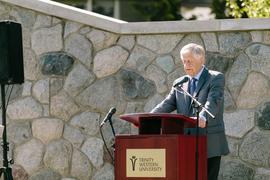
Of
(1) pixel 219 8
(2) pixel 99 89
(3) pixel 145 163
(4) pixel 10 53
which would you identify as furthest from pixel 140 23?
(1) pixel 219 8

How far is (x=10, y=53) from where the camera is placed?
10.6 metres

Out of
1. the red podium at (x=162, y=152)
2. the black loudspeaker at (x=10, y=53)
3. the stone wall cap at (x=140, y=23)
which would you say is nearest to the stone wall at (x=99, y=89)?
the stone wall cap at (x=140, y=23)

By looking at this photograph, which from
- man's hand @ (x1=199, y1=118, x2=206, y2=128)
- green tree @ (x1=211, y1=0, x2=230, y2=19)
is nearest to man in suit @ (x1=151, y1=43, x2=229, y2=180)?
man's hand @ (x1=199, y1=118, x2=206, y2=128)

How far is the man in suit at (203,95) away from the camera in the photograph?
30.0 ft

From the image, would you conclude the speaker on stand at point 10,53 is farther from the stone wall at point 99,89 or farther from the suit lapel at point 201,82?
the suit lapel at point 201,82

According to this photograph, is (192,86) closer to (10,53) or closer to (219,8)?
(10,53)

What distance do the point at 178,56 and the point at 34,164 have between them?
209 cm

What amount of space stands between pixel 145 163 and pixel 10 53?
253cm

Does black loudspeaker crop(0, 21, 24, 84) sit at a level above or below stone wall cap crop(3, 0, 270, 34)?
below

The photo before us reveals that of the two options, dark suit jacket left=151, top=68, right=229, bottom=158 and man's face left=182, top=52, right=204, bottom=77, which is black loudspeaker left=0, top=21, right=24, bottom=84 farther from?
man's face left=182, top=52, right=204, bottom=77

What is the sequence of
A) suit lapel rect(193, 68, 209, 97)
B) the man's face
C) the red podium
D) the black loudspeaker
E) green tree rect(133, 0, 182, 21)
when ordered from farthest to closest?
green tree rect(133, 0, 182, 21)
the black loudspeaker
suit lapel rect(193, 68, 209, 97)
the man's face
the red podium

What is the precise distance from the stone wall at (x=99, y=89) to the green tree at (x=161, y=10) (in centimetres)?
714

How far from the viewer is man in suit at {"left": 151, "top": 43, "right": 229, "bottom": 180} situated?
913 centimetres

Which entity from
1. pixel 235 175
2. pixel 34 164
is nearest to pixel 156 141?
pixel 235 175
